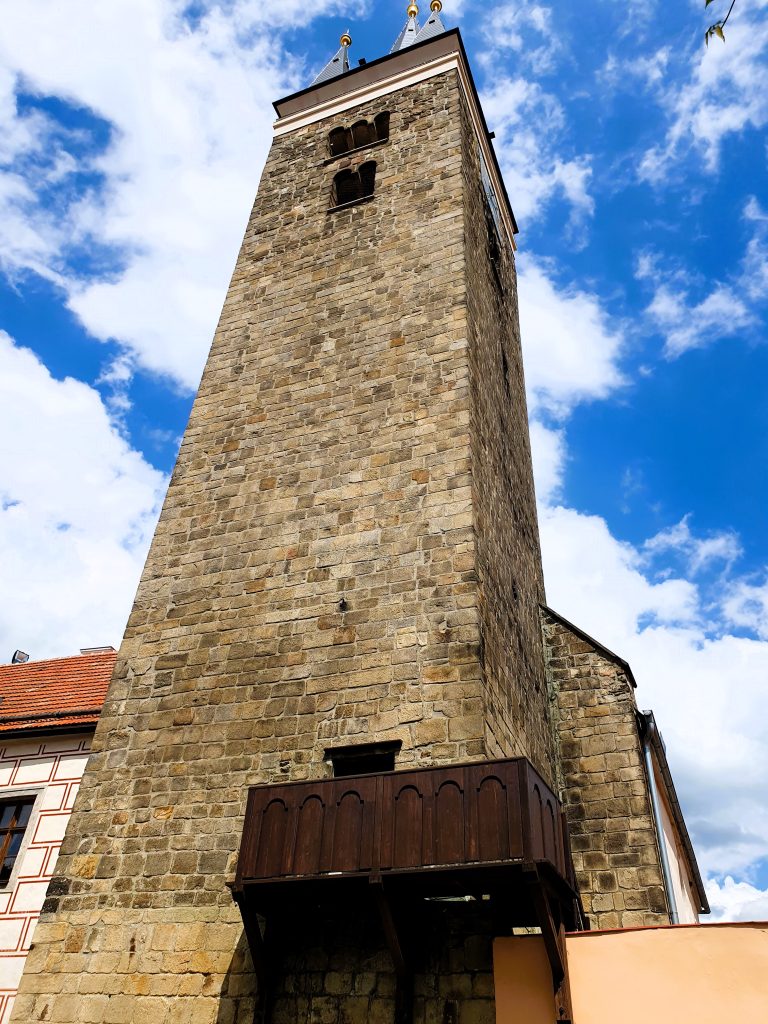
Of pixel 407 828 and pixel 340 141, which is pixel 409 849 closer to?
pixel 407 828

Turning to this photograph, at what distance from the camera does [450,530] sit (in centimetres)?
737

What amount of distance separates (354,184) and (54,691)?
893 cm

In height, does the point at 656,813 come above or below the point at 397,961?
above

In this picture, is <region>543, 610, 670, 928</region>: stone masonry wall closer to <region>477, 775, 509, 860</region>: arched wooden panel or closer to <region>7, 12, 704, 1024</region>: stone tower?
<region>7, 12, 704, 1024</region>: stone tower

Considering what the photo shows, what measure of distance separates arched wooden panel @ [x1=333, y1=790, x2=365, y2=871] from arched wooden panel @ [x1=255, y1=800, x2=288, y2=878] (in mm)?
436

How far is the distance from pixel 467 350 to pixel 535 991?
20.5ft

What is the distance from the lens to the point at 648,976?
16.2 ft

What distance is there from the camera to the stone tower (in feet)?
17.4

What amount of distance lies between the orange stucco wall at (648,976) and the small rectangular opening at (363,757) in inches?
64.0

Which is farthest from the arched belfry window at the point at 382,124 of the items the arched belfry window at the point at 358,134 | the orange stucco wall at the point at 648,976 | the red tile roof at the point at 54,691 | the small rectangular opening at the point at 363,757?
the orange stucco wall at the point at 648,976

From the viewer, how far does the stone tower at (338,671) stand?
17.4 ft

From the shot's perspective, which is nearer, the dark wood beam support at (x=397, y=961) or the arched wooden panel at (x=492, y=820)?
the arched wooden panel at (x=492, y=820)

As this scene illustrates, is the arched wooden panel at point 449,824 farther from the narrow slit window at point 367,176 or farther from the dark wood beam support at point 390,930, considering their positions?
the narrow slit window at point 367,176

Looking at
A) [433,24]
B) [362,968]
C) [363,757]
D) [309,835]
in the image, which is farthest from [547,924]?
[433,24]
